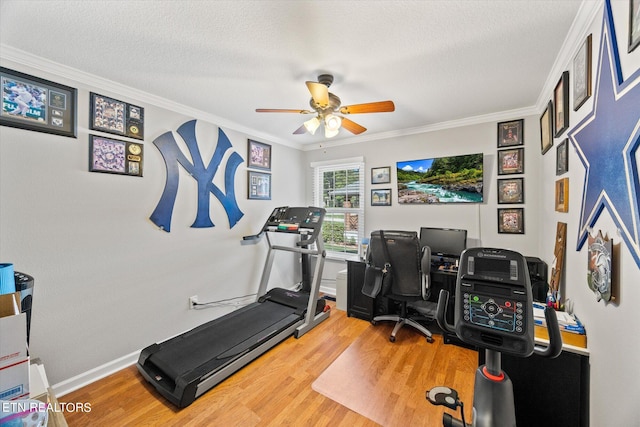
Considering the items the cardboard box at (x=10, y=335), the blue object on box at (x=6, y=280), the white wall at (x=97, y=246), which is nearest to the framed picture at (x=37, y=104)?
the white wall at (x=97, y=246)

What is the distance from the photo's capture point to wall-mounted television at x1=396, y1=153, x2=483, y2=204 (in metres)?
3.04

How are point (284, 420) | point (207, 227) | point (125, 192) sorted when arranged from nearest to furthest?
point (284, 420) → point (125, 192) → point (207, 227)

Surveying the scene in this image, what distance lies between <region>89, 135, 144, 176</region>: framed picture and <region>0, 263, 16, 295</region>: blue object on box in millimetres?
1370

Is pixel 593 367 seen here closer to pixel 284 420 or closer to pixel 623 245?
pixel 623 245

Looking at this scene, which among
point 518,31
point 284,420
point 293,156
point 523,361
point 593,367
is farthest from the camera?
point 293,156

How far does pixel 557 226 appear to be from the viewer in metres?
1.96

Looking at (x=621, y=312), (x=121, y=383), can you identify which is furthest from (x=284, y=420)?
(x=621, y=312)

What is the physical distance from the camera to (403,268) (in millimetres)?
2668

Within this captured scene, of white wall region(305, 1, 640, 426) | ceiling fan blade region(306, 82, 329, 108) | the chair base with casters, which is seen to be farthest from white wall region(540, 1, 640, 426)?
ceiling fan blade region(306, 82, 329, 108)

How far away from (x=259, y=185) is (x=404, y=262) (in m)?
2.18

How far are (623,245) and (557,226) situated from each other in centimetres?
114

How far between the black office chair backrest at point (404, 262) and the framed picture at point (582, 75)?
5.00 ft

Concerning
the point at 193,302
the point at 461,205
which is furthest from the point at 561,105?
the point at 193,302

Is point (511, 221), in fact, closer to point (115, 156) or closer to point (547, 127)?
point (547, 127)
